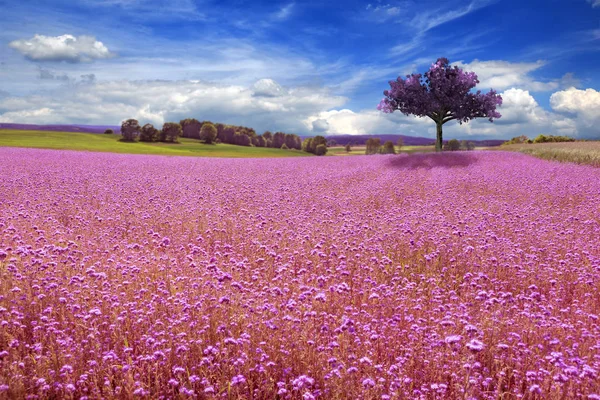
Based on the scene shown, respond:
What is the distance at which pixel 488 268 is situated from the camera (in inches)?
242

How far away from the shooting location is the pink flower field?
3379 millimetres

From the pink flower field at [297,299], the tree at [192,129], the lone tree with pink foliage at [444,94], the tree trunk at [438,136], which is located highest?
the tree at [192,129]

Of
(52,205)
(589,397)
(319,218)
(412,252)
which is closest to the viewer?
(589,397)

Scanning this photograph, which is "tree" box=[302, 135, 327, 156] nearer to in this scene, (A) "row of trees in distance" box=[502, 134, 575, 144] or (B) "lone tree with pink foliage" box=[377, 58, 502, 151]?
(A) "row of trees in distance" box=[502, 134, 575, 144]

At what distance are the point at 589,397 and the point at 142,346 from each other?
3631 millimetres

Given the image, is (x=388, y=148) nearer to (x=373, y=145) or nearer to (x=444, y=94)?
(x=373, y=145)

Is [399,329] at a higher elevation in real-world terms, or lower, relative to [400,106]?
lower

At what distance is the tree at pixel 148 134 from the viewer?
242ft

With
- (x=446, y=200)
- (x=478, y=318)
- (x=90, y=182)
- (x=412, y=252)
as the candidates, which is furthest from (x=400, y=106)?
(x=478, y=318)

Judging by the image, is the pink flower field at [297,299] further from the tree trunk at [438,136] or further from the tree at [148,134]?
the tree at [148,134]

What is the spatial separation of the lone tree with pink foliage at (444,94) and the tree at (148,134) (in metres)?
55.8

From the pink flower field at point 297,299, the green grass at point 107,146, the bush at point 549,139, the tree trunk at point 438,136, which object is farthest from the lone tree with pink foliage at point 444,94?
the bush at point 549,139

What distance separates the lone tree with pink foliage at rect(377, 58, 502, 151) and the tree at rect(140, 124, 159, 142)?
5577 cm

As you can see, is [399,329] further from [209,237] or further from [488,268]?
[209,237]
